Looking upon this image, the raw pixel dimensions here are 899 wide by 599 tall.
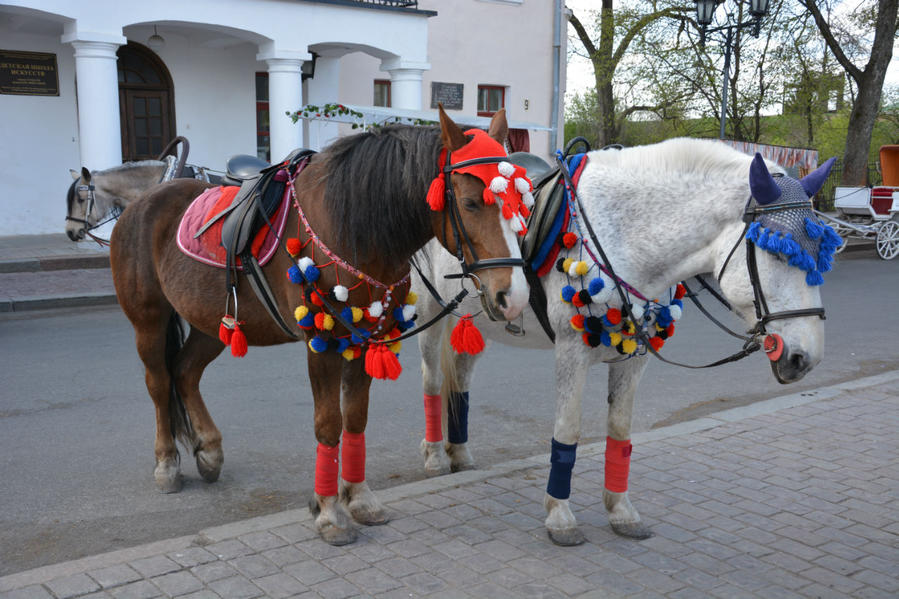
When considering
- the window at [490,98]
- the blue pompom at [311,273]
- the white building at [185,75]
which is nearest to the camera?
the blue pompom at [311,273]

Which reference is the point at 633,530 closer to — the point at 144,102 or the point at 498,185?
the point at 498,185

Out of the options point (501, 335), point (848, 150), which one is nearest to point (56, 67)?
point (501, 335)

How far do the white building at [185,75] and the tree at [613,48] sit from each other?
227 inches

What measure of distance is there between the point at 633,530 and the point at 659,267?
1286 mm

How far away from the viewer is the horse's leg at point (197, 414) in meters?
4.39

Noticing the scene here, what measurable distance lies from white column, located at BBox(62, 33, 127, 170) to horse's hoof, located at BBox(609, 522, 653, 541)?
12659 millimetres

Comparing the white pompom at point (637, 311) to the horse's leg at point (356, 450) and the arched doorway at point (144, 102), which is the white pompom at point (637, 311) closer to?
the horse's leg at point (356, 450)

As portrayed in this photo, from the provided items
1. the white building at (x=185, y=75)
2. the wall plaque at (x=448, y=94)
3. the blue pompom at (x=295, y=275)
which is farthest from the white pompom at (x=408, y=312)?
the wall plaque at (x=448, y=94)

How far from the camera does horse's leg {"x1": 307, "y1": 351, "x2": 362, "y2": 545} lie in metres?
3.48

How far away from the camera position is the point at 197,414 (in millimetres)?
4441

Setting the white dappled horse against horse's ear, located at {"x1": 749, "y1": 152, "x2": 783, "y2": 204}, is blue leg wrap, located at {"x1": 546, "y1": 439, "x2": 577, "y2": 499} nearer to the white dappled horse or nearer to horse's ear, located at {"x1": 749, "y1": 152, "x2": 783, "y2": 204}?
the white dappled horse

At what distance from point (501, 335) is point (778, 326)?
1492 millimetres

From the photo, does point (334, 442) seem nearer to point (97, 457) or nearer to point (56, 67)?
point (97, 457)

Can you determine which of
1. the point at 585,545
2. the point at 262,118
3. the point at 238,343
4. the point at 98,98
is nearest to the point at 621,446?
the point at 585,545
